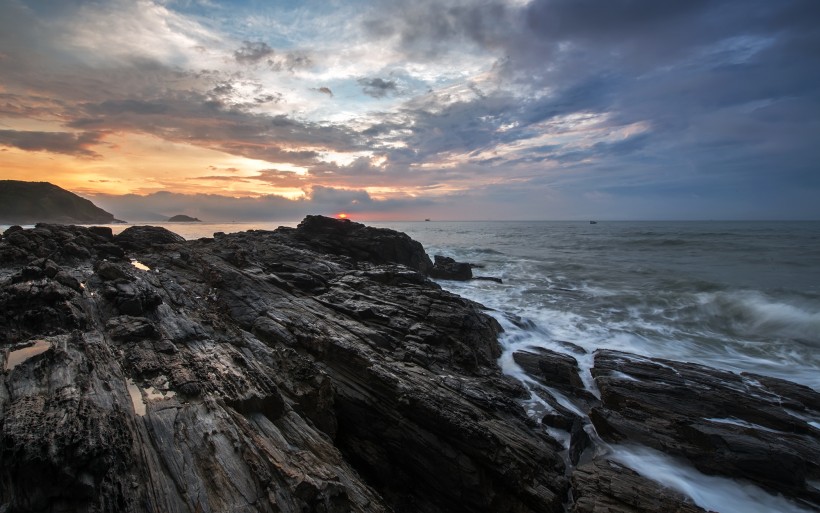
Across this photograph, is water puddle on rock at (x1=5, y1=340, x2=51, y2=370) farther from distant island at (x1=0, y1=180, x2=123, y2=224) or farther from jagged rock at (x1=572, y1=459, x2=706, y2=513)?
distant island at (x1=0, y1=180, x2=123, y2=224)

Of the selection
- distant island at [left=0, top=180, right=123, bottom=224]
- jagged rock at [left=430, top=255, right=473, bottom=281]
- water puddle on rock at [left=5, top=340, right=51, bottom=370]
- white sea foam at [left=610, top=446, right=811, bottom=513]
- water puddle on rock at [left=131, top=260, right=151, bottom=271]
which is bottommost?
white sea foam at [left=610, top=446, right=811, bottom=513]

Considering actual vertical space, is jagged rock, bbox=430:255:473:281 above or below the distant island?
below

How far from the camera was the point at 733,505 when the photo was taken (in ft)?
30.0

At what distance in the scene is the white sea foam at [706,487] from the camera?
9094mm

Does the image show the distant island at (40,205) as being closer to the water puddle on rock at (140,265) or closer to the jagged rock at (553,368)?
the water puddle on rock at (140,265)

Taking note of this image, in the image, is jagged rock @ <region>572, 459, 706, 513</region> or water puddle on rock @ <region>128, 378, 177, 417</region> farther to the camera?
jagged rock @ <region>572, 459, 706, 513</region>

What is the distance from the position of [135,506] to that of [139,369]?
3.74m

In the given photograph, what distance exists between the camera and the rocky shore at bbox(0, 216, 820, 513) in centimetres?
584

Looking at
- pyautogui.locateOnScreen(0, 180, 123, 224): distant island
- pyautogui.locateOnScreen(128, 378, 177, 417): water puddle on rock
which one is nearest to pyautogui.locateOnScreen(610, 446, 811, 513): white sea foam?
pyautogui.locateOnScreen(128, 378, 177, 417): water puddle on rock

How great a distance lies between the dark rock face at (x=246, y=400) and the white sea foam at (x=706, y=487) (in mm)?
2503

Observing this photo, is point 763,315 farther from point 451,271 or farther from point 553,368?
point 451,271

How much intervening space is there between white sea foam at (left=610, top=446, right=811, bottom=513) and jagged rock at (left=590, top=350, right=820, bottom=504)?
0.28m

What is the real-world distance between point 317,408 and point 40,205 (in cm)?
14515

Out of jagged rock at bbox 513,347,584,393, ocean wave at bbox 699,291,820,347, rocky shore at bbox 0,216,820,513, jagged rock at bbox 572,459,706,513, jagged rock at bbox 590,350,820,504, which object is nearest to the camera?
rocky shore at bbox 0,216,820,513
